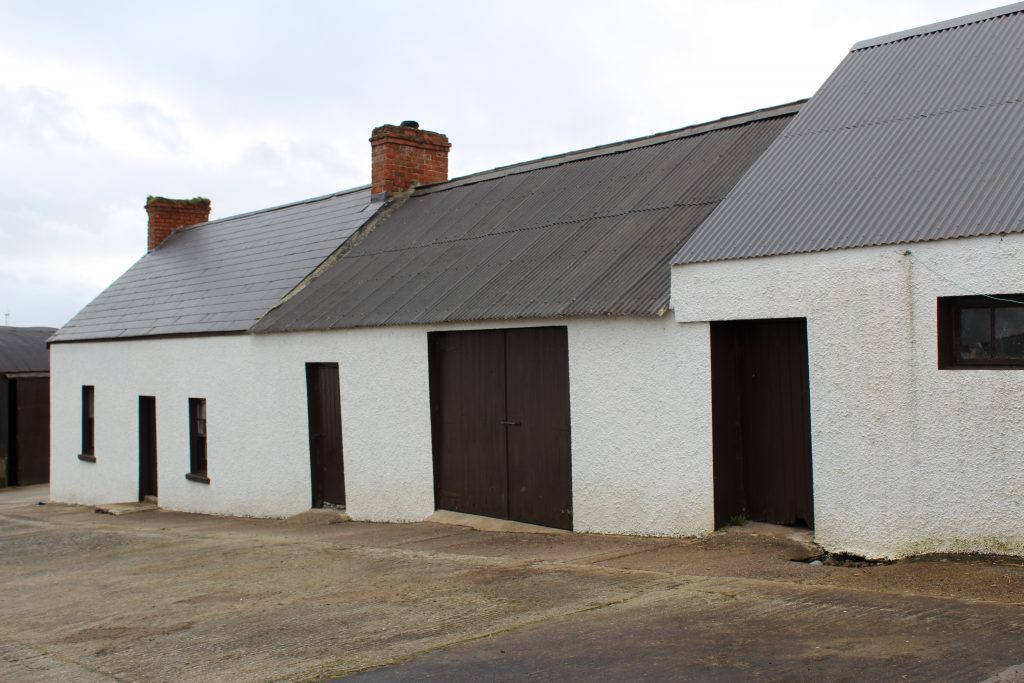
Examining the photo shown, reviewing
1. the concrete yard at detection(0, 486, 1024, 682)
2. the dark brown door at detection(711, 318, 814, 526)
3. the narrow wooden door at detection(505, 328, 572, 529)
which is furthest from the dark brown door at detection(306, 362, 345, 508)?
the dark brown door at detection(711, 318, 814, 526)

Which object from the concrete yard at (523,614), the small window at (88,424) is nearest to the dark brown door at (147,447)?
the small window at (88,424)

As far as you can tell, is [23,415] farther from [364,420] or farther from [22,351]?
[364,420]

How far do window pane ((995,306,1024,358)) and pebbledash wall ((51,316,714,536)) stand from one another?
2511 mm

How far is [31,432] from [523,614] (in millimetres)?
25173

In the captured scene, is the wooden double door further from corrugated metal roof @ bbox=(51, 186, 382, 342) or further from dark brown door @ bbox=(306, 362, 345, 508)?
corrugated metal roof @ bbox=(51, 186, 382, 342)

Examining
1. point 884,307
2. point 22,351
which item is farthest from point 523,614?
point 22,351

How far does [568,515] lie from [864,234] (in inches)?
176

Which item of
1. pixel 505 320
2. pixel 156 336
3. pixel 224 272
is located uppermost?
pixel 224 272

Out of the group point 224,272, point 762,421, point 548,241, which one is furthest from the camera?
point 224,272

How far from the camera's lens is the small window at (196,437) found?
17.0m

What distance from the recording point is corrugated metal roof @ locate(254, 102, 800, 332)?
1054cm

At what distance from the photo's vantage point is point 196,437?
56.4ft

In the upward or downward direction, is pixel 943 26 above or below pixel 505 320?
above

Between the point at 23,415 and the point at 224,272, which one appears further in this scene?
the point at 23,415
